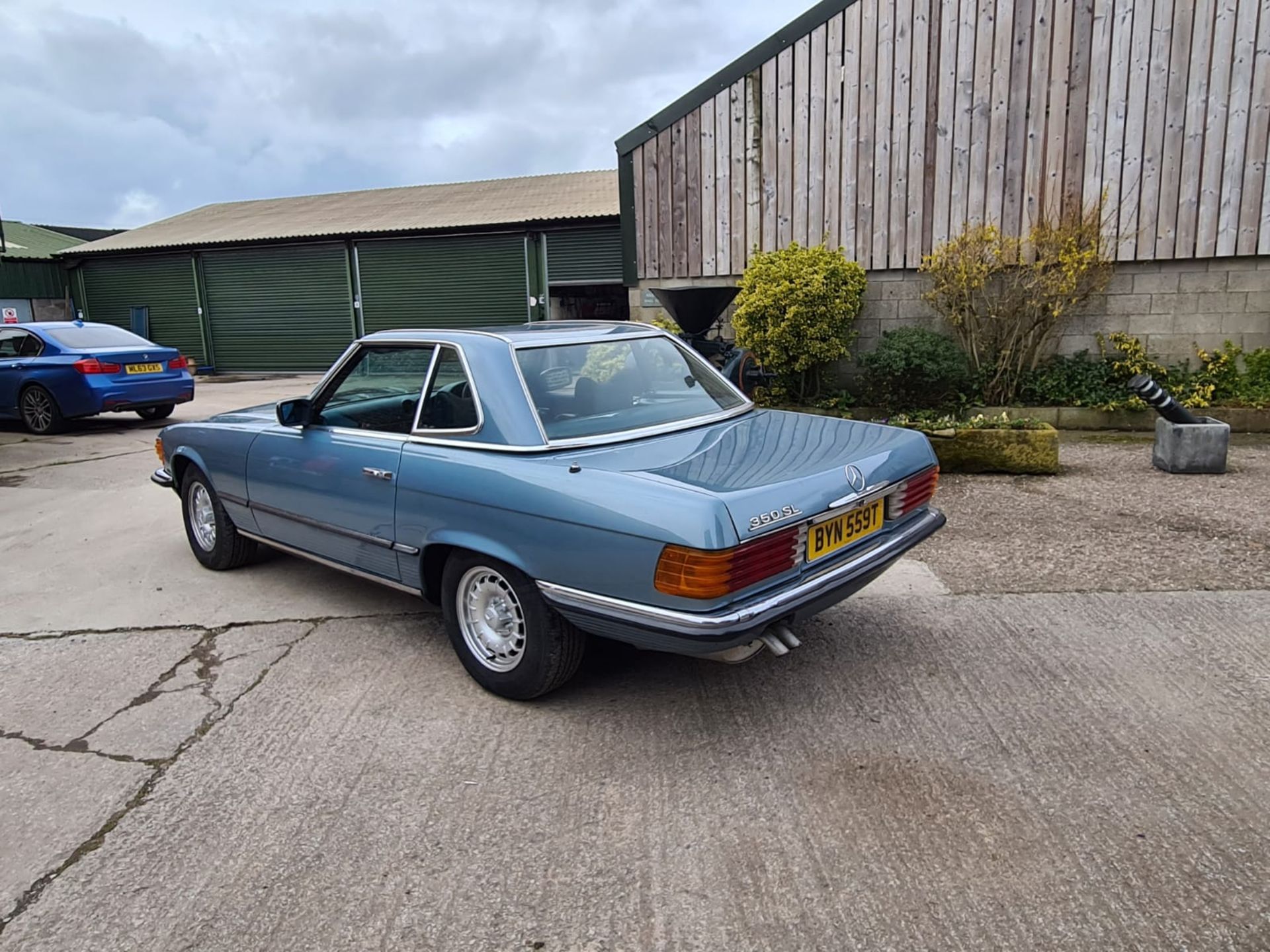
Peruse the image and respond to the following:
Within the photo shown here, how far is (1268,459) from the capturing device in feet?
24.2

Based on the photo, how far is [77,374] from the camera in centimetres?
1039

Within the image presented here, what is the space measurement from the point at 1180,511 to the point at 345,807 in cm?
573

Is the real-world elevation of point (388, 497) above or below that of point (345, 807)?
above

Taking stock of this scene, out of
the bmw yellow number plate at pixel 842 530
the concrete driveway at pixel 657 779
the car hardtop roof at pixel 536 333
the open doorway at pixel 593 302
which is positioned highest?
the open doorway at pixel 593 302

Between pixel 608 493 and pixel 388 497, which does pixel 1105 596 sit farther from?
pixel 388 497

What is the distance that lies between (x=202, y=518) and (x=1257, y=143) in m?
10.3

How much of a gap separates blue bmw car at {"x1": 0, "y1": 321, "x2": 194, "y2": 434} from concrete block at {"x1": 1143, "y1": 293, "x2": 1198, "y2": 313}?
39.1ft

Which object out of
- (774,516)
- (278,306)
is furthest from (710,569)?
(278,306)

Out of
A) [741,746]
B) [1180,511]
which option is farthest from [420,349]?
[1180,511]

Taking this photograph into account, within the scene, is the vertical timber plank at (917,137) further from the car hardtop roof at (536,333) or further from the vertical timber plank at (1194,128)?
the car hardtop roof at (536,333)

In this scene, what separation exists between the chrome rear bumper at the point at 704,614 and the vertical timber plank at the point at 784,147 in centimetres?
761

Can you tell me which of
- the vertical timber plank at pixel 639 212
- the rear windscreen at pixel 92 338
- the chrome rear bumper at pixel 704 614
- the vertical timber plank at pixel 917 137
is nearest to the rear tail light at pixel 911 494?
the chrome rear bumper at pixel 704 614

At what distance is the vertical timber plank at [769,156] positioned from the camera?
9953 mm

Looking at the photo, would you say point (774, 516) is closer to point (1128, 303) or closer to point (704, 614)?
point (704, 614)
